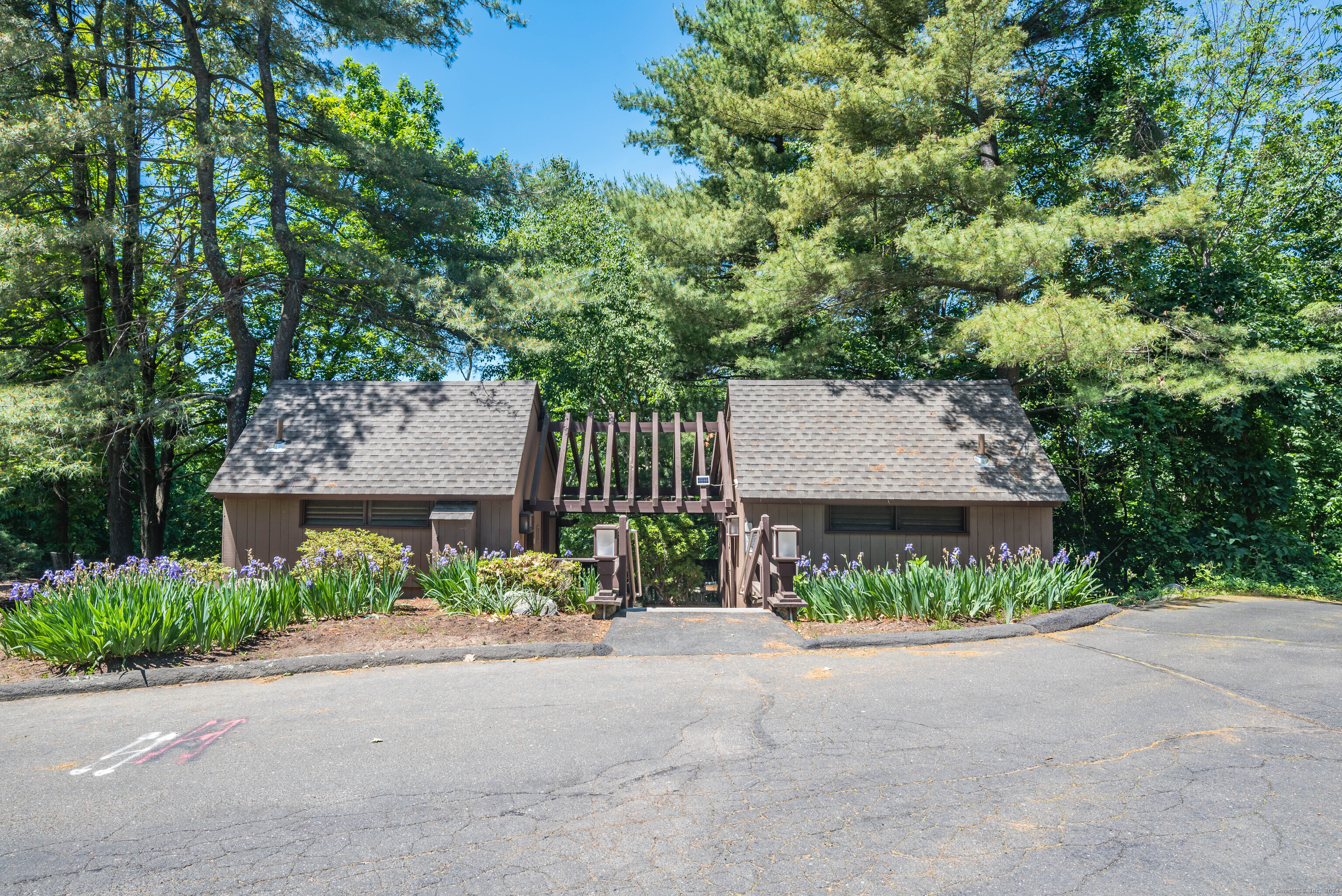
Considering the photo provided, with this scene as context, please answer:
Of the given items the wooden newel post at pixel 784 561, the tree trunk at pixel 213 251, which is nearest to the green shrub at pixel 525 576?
the wooden newel post at pixel 784 561

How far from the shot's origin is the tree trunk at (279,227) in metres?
17.1

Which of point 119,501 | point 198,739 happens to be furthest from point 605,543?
point 119,501

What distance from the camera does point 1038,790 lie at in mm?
4211

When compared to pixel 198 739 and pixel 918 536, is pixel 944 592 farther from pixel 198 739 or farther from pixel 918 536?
pixel 198 739

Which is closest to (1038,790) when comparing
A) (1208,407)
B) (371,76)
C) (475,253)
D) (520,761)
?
(520,761)

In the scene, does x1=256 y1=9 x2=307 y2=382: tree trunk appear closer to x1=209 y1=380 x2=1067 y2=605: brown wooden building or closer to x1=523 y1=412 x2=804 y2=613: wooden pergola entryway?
x1=209 y1=380 x2=1067 y2=605: brown wooden building

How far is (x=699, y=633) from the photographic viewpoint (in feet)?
29.8

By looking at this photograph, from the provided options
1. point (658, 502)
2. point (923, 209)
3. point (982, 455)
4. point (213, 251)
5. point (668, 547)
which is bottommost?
point (668, 547)

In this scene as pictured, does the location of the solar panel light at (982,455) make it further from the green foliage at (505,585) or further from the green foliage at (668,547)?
the green foliage at (668,547)

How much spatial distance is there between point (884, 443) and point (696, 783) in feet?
34.1

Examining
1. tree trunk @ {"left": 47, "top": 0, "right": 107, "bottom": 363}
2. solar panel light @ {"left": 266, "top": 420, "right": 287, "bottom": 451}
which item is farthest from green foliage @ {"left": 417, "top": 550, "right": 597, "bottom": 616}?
tree trunk @ {"left": 47, "top": 0, "right": 107, "bottom": 363}

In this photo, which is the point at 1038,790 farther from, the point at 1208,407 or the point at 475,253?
the point at 475,253

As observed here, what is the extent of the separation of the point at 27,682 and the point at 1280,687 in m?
11.5

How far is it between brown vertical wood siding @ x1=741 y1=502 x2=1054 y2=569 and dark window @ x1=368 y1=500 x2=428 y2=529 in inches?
241
